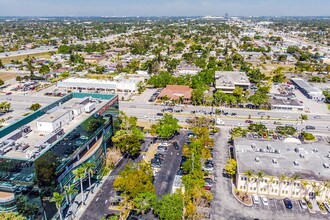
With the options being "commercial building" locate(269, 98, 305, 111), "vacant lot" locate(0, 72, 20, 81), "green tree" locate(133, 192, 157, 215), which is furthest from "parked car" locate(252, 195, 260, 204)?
"vacant lot" locate(0, 72, 20, 81)

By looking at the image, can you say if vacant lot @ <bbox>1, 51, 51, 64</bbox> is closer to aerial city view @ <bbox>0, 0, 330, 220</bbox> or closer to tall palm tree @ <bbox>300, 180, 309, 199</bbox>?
aerial city view @ <bbox>0, 0, 330, 220</bbox>

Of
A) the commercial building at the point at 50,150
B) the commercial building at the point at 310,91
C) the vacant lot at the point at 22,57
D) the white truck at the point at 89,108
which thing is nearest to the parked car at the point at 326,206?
the commercial building at the point at 50,150

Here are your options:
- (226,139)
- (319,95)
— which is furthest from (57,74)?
(319,95)

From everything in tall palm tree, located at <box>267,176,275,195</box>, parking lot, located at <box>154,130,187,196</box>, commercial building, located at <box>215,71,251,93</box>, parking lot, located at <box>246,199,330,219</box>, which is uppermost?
commercial building, located at <box>215,71,251,93</box>

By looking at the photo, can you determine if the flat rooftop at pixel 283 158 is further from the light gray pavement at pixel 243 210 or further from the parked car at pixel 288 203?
the light gray pavement at pixel 243 210

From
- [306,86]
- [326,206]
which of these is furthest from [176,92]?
[326,206]
